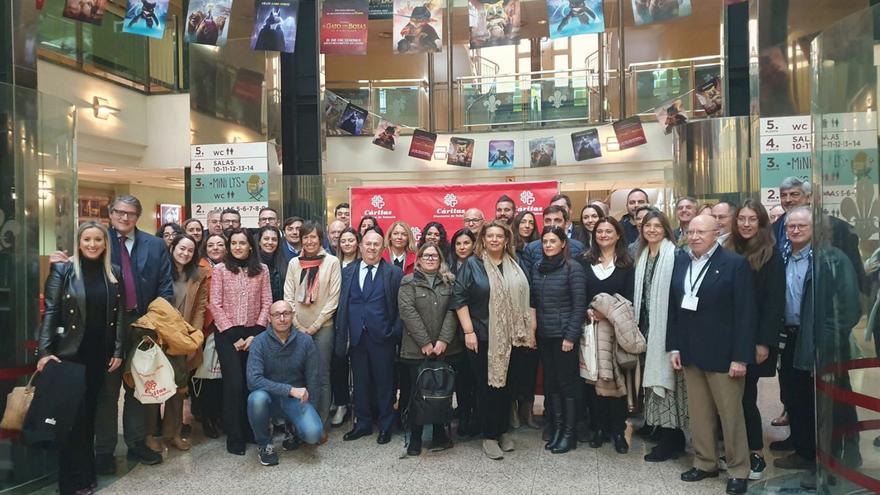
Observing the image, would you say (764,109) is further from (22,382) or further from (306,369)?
(22,382)

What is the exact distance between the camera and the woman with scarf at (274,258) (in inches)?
201

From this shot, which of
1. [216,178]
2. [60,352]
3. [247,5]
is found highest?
[247,5]

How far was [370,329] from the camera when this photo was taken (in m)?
4.83

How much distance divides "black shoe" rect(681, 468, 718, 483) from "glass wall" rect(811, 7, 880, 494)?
67cm

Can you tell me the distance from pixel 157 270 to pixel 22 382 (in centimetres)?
102

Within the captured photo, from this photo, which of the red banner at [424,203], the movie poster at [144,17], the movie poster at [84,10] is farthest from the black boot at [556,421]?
the movie poster at [84,10]

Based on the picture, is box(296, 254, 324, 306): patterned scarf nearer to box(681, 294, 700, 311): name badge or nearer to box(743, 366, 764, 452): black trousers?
box(681, 294, 700, 311): name badge

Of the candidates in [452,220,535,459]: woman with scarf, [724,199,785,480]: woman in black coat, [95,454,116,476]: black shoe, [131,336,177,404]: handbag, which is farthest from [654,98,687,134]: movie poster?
[95,454,116,476]: black shoe

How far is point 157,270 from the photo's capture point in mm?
4477

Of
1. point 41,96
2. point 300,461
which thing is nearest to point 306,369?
point 300,461

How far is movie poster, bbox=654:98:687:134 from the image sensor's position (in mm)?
11781

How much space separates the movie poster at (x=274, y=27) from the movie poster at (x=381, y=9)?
4366mm

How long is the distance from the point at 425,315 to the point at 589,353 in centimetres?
114

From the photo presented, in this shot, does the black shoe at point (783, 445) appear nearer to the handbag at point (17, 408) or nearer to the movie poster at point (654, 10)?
the movie poster at point (654, 10)
